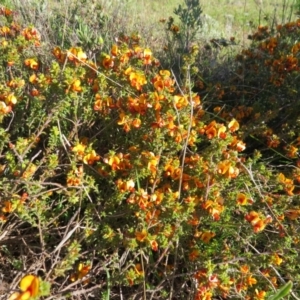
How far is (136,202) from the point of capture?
1303mm

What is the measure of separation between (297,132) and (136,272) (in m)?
1.18

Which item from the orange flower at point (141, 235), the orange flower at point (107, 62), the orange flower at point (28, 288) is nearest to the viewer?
the orange flower at point (28, 288)

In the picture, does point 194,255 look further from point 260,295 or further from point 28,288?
point 28,288

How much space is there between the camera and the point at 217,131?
1.40 meters

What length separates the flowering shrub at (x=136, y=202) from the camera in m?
1.29

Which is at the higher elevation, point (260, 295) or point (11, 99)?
point (11, 99)

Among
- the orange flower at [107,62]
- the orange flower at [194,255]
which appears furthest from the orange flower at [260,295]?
the orange flower at [107,62]

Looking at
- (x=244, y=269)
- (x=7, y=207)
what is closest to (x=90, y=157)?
(x=7, y=207)

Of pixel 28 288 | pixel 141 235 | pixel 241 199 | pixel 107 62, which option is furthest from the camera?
pixel 107 62

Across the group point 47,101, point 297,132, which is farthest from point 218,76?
point 47,101

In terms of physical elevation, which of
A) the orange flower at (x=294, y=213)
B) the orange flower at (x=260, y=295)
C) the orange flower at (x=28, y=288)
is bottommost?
the orange flower at (x=260, y=295)

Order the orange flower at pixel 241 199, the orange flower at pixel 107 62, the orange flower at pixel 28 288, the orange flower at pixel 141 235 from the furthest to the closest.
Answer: the orange flower at pixel 107 62 < the orange flower at pixel 241 199 < the orange flower at pixel 141 235 < the orange flower at pixel 28 288

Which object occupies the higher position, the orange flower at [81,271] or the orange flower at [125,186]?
the orange flower at [125,186]

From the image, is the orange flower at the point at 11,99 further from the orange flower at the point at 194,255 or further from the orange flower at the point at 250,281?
the orange flower at the point at 250,281
